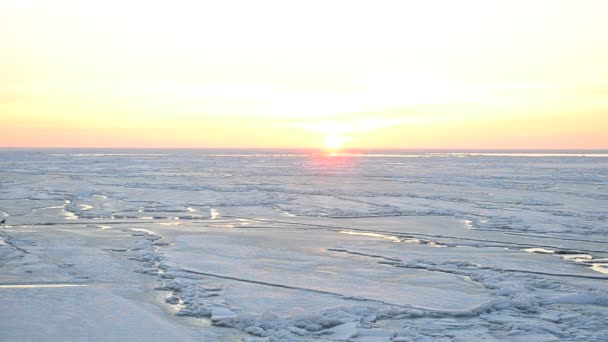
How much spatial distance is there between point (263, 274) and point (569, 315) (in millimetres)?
3764

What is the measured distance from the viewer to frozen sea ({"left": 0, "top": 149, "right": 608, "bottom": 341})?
5770 mm

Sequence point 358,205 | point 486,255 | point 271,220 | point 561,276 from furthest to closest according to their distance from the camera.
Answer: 1. point 358,205
2. point 271,220
3. point 486,255
4. point 561,276

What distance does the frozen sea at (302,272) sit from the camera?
18.9 ft

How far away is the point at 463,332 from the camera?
18.6ft

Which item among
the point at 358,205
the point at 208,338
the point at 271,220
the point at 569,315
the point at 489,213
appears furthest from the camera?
the point at 358,205

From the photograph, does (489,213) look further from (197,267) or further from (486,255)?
(197,267)

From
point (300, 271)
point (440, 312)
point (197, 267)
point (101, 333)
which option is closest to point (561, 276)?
point (440, 312)

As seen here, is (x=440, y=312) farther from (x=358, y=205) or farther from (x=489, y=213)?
(x=358, y=205)

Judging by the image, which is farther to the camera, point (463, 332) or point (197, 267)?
point (197, 267)

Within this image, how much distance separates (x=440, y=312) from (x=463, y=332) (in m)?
0.65

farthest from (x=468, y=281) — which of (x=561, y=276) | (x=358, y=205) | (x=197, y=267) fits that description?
(x=358, y=205)

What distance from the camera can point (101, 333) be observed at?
214 inches

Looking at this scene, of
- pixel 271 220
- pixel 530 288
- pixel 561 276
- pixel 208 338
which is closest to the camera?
pixel 208 338

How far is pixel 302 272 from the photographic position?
8.20 meters
